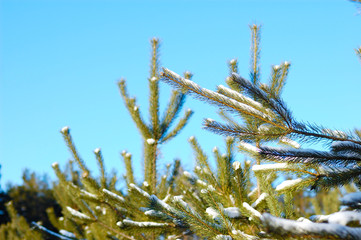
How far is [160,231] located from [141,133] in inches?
73.1

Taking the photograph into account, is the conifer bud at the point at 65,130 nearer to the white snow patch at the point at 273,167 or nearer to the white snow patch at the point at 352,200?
the white snow patch at the point at 273,167

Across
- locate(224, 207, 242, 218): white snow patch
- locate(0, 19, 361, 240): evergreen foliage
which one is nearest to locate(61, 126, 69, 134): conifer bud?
locate(0, 19, 361, 240): evergreen foliage

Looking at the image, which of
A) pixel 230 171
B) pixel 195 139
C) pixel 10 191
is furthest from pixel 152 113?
pixel 10 191

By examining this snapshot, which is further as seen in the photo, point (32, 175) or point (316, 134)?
point (32, 175)

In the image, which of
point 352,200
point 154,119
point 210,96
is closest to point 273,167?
point 352,200

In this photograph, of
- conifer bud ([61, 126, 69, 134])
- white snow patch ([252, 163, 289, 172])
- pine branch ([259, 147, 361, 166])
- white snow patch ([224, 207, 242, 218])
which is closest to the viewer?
pine branch ([259, 147, 361, 166])

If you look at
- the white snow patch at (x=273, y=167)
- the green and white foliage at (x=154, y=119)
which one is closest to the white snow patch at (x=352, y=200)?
the white snow patch at (x=273, y=167)

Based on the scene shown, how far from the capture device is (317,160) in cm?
170

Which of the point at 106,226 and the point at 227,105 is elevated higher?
the point at 227,105

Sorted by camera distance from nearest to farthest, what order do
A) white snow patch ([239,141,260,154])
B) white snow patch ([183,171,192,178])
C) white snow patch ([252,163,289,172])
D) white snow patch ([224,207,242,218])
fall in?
white snow patch ([239,141,260,154]) → white snow patch ([252,163,289,172]) → white snow patch ([224,207,242,218]) → white snow patch ([183,171,192,178])

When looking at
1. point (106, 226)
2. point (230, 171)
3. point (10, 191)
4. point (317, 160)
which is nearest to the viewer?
point (317, 160)

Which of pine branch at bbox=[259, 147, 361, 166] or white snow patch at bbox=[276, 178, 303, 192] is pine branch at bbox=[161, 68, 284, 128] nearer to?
pine branch at bbox=[259, 147, 361, 166]

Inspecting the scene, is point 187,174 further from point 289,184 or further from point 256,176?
point 289,184

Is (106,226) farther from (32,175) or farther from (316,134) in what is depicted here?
(32,175)
